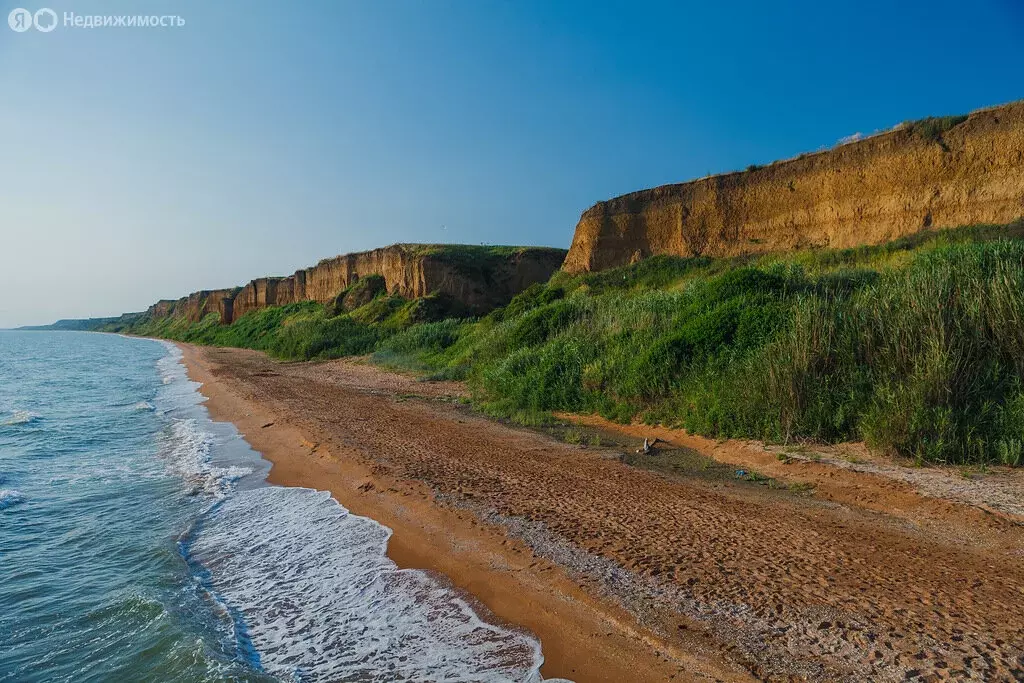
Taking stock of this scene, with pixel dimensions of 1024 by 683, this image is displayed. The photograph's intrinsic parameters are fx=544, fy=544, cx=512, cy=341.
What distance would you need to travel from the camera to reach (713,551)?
4.25m

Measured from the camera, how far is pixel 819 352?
25.1 feet

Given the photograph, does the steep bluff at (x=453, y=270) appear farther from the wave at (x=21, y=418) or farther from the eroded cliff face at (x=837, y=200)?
the wave at (x=21, y=418)

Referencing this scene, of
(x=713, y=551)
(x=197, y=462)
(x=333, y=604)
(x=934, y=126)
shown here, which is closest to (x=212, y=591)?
(x=333, y=604)

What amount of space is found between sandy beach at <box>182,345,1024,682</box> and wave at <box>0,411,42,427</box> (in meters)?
9.17

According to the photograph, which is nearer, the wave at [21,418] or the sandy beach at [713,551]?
the sandy beach at [713,551]

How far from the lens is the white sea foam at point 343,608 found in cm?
327

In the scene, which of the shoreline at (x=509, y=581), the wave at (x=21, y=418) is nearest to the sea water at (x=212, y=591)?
the shoreline at (x=509, y=581)

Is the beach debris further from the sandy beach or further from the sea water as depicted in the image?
the sea water

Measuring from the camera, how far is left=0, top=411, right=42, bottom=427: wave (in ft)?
40.5

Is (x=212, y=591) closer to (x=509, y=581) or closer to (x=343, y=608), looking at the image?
(x=343, y=608)

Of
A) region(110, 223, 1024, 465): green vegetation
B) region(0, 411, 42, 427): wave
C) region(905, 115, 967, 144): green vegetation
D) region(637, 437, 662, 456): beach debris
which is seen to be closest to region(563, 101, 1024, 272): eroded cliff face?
region(905, 115, 967, 144): green vegetation

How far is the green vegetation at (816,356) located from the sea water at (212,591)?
534cm

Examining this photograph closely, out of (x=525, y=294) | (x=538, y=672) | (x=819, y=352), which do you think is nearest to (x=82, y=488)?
(x=538, y=672)

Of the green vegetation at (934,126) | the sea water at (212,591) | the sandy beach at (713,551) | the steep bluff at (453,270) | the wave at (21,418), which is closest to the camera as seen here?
the sandy beach at (713,551)
